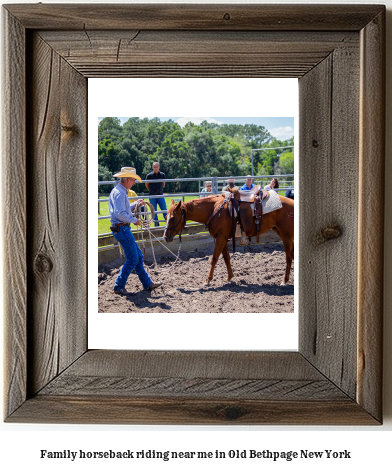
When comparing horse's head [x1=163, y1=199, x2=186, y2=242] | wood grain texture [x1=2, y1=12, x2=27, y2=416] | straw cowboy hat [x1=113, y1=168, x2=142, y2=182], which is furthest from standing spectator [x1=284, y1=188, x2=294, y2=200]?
wood grain texture [x1=2, y1=12, x2=27, y2=416]

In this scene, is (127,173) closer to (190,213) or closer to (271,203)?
(190,213)

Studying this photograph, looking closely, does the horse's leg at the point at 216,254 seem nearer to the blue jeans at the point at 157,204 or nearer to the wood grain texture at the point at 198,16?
the blue jeans at the point at 157,204

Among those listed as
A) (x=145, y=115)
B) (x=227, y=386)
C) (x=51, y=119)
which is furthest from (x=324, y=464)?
(x=51, y=119)

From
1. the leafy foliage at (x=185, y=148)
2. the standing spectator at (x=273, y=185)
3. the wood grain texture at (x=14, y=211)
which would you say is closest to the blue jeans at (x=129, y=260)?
the leafy foliage at (x=185, y=148)

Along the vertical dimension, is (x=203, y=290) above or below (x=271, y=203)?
Answer: below

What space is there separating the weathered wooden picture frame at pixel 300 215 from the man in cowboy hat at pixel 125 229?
0.23ft

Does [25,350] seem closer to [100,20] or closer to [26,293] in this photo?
[26,293]

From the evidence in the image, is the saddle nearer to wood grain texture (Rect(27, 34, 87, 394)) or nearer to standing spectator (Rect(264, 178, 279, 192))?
standing spectator (Rect(264, 178, 279, 192))

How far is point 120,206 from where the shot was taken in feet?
4.25

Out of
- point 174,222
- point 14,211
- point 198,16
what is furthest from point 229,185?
point 14,211

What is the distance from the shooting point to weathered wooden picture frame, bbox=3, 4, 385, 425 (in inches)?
48.8

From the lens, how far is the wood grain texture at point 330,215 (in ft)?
4.14

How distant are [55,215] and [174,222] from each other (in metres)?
0.27

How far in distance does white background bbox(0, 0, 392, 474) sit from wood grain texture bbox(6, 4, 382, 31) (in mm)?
192
